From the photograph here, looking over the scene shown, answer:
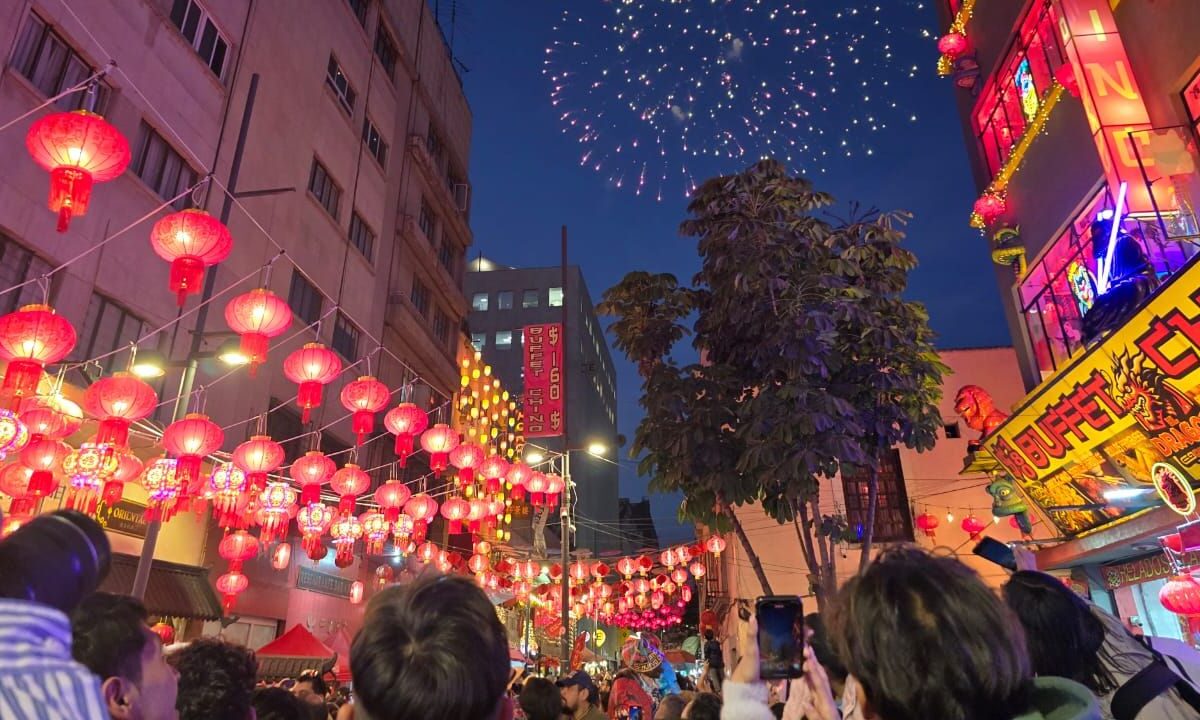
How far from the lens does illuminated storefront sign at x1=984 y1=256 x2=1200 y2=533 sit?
8781 millimetres

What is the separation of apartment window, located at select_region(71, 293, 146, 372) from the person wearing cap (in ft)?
33.3

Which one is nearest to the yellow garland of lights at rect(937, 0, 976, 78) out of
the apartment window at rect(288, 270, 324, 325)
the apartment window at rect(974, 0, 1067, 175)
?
the apartment window at rect(974, 0, 1067, 175)

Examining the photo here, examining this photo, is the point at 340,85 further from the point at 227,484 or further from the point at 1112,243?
the point at 1112,243

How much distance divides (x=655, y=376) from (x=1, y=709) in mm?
9019

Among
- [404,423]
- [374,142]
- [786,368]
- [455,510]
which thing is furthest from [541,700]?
[374,142]

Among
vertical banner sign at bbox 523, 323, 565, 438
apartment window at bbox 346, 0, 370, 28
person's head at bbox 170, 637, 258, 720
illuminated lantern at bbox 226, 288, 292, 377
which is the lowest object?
person's head at bbox 170, 637, 258, 720

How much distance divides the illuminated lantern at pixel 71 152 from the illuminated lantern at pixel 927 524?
66.9ft

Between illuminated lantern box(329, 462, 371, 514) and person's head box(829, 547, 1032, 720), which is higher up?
illuminated lantern box(329, 462, 371, 514)

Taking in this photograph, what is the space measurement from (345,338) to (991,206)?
17532 millimetres

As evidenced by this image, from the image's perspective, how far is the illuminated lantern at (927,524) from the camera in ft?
64.5

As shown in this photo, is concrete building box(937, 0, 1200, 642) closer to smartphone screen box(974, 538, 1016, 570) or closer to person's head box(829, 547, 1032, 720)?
smartphone screen box(974, 538, 1016, 570)

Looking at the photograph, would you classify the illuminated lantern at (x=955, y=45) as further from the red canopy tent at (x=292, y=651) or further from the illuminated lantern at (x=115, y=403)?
the red canopy tent at (x=292, y=651)

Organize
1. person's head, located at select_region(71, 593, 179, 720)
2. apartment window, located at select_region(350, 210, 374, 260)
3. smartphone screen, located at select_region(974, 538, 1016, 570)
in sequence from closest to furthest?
1. person's head, located at select_region(71, 593, 179, 720)
2. smartphone screen, located at select_region(974, 538, 1016, 570)
3. apartment window, located at select_region(350, 210, 374, 260)

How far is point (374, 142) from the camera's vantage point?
2370 centimetres
